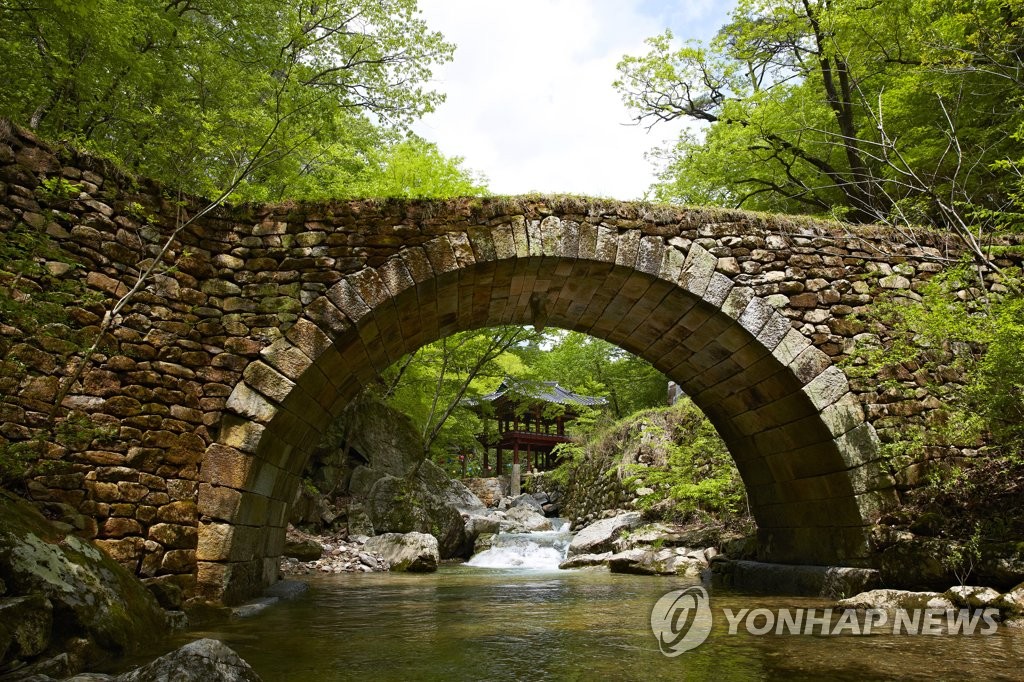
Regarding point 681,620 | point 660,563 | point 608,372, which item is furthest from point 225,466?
point 608,372

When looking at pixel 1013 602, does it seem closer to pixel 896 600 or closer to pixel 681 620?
pixel 896 600

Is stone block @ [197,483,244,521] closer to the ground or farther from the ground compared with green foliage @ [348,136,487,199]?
closer to the ground

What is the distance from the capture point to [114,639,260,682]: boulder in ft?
6.84

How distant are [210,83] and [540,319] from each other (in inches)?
232

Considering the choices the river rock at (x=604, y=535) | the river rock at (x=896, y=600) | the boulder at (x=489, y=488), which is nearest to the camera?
the river rock at (x=896, y=600)

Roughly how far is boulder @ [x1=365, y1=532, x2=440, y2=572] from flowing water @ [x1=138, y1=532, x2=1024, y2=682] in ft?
13.6

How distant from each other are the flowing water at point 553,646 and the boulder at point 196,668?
517 millimetres

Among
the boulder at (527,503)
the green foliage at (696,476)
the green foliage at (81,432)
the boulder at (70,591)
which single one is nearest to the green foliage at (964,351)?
the green foliage at (696,476)

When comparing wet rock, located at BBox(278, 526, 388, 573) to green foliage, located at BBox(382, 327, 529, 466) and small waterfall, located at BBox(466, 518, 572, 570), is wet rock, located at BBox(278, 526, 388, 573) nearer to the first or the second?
small waterfall, located at BBox(466, 518, 572, 570)

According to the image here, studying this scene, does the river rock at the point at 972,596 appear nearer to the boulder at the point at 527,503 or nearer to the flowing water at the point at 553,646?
the flowing water at the point at 553,646

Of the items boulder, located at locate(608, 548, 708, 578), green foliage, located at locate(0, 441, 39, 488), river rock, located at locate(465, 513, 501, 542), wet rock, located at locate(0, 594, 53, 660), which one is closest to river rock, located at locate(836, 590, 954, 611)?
boulder, located at locate(608, 548, 708, 578)

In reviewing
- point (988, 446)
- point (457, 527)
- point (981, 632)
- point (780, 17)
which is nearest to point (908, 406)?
point (988, 446)

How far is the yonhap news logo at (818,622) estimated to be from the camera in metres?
3.63

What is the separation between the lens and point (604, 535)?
1163cm
